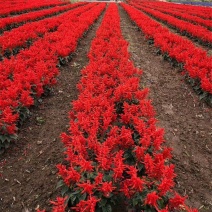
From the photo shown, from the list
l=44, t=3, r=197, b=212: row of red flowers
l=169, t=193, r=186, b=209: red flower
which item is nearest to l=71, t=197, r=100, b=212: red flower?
l=44, t=3, r=197, b=212: row of red flowers

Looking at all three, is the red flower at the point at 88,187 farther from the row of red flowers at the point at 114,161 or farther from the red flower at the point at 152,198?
the red flower at the point at 152,198

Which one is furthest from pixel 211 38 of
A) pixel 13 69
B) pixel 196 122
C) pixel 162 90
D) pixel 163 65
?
pixel 13 69

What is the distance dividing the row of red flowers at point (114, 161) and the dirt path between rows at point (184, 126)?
0.63m

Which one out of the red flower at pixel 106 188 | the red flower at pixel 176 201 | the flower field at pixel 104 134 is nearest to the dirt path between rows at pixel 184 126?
the flower field at pixel 104 134

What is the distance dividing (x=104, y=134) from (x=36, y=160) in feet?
6.00

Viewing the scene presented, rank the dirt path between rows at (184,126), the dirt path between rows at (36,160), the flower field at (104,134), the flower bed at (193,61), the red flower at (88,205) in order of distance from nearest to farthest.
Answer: the red flower at (88,205)
the flower field at (104,134)
the dirt path between rows at (36,160)
the dirt path between rows at (184,126)
the flower bed at (193,61)

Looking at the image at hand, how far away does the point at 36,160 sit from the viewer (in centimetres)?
540

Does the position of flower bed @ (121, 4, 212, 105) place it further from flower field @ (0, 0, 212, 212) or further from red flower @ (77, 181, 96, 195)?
red flower @ (77, 181, 96, 195)

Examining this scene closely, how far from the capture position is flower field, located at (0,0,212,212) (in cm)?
354

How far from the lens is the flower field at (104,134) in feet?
11.6

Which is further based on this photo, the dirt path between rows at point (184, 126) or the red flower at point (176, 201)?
the dirt path between rows at point (184, 126)

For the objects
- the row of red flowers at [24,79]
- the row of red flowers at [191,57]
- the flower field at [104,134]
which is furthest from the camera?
the row of red flowers at [191,57]

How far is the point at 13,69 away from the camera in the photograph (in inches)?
312

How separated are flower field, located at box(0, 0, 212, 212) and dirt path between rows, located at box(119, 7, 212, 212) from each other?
3 centimetres
